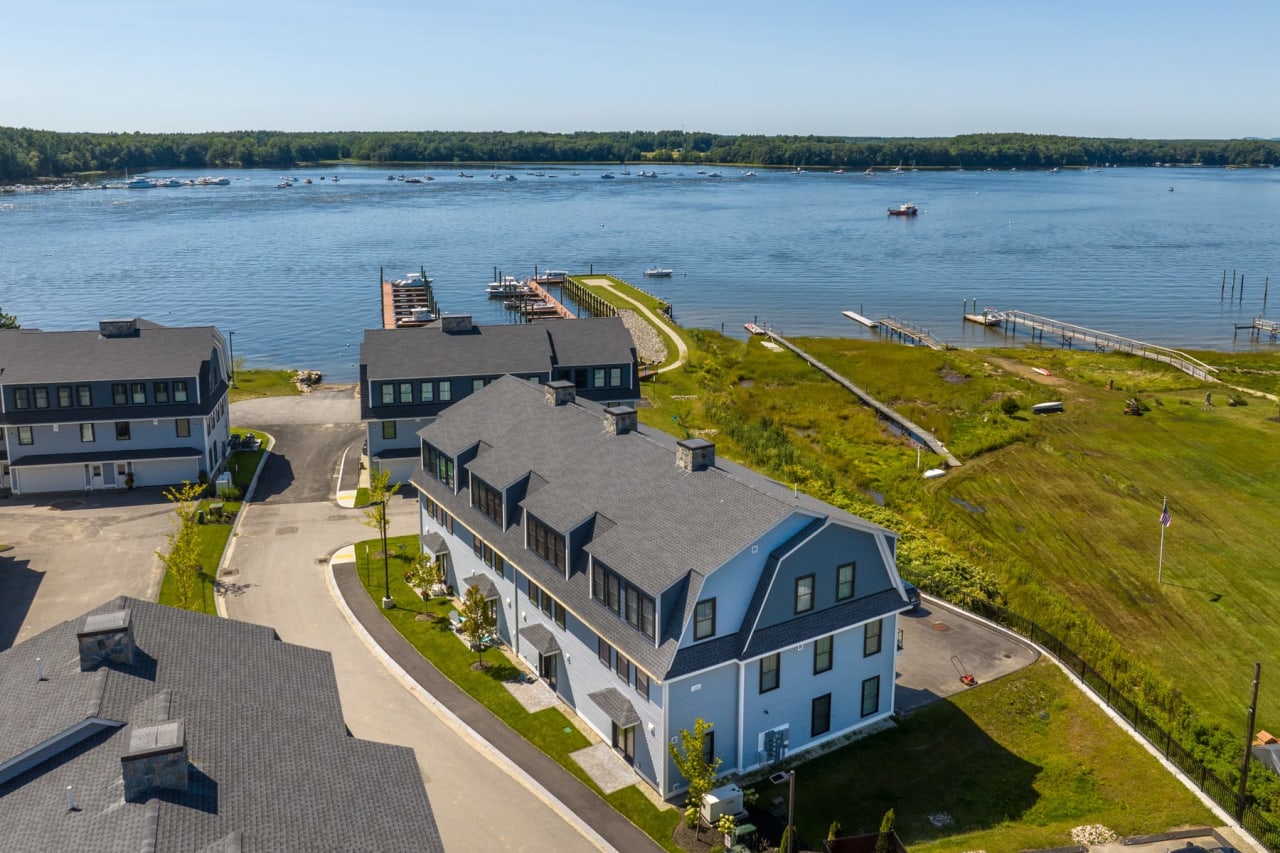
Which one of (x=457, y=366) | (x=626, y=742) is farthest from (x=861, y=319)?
(x=626, y=742)

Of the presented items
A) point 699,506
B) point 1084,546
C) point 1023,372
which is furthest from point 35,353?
point 1023,372

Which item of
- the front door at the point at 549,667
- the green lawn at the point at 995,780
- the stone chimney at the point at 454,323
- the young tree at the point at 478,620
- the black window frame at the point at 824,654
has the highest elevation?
the stone chimney at the point at 454,323

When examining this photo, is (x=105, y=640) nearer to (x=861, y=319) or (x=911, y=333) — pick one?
(x=911, y=333)

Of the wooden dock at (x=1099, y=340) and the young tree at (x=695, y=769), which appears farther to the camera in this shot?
the wooden dock at (x=1099, y=340)

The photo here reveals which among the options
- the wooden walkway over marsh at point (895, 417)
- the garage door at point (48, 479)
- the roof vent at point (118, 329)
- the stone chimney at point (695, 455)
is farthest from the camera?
the wooden walkway over marsh at point (895, 417)

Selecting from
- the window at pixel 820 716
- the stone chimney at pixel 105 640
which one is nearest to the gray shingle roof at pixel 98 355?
the stone chimney at pixel 105 640

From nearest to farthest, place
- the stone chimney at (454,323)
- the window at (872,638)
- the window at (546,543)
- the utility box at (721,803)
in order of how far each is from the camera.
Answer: the utility box at (721,803)
the window at (872,638)
the window at (546,543)
the stone chimney at (454,323)

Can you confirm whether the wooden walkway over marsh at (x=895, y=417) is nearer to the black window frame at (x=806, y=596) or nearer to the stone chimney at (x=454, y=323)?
the stone chimney at (x=454, y=323)
